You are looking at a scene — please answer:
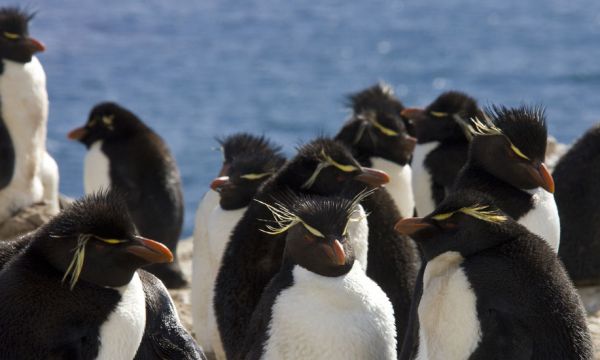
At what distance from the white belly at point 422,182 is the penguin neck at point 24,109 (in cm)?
234

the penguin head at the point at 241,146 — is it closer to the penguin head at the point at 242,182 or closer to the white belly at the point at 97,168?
the penguin head at the point at 242,182

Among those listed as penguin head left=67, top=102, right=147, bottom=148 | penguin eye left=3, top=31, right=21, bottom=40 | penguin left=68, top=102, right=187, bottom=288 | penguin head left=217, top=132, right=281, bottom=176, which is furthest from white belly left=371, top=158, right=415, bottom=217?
penguin eye left=3, top=31, right=21, bottom=40

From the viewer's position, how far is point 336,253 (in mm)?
4027

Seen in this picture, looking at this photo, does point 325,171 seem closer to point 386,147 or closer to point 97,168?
point 386,147

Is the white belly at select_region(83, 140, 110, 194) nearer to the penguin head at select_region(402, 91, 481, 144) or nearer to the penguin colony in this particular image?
the penguin colony

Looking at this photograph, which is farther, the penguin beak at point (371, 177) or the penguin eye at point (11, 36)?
the penguin eye at point (11, 36)

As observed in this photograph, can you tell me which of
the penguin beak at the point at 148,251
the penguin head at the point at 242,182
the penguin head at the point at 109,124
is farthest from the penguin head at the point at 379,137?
the penguin beak at the point at 148,251

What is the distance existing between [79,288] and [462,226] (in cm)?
127

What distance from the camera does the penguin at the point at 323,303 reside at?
4082mm

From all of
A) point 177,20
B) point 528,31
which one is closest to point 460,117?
point 528,31

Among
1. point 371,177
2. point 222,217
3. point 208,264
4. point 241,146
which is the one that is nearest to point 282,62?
point 241,146

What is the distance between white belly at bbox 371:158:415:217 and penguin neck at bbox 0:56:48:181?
2.23m

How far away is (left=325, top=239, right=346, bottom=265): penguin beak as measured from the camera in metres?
4.02

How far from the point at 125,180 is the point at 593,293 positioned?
9.72ft
